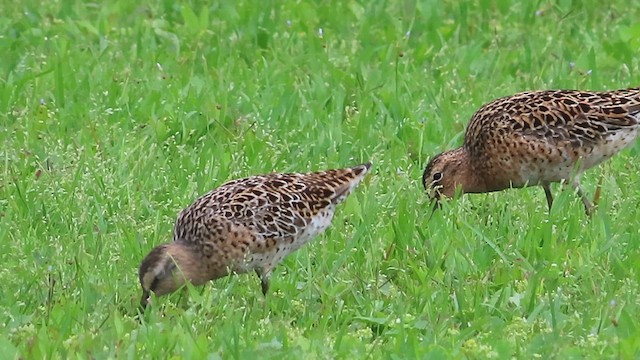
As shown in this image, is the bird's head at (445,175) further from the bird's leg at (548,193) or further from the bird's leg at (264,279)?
the bird's leg at (264,279)

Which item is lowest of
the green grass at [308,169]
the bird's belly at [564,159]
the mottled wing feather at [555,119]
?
the green grass at [308,169]

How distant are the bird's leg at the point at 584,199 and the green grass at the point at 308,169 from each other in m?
0.10

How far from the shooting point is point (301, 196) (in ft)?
29.1

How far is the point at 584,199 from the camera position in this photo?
32.2 feet

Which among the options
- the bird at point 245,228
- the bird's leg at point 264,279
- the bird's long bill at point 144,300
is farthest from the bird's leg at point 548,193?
the bird's long bill at point 144,300

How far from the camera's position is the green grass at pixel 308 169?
774cm

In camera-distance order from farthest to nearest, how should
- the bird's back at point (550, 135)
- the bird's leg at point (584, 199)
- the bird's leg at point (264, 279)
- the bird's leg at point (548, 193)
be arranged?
the bird's back at point (550, 135) < the bird's leg at point (548, 193) < the bird's leg at point (584, 199) < the bird's leg at point (264, 279)

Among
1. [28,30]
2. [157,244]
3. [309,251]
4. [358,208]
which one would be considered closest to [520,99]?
[358,208]

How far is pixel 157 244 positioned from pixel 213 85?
3.11 metres

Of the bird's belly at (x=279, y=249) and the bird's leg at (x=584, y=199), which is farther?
the bird's leg at (x=584, y=199)

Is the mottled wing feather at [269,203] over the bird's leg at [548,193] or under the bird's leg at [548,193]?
over

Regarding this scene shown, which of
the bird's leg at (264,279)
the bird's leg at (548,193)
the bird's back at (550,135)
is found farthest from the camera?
the bird's back at (550,135)

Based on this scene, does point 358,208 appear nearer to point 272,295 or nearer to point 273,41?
point 272,295

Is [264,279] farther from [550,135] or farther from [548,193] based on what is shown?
[550,135]
